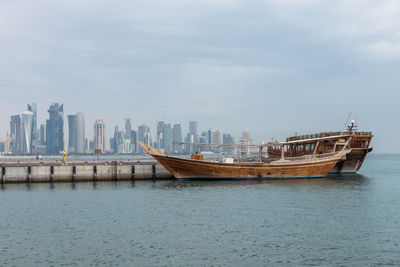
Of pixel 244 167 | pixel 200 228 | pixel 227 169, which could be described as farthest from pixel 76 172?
pixel 200 228

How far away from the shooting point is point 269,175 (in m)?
59.4

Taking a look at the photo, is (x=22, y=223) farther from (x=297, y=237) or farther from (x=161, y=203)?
(x=297, y=237)

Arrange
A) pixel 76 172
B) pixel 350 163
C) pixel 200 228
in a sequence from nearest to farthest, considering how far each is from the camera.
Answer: pixel 200 228 < pixel 76 172 < pixel 350 163

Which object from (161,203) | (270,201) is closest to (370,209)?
(270,201)

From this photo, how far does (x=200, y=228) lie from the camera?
91.5ft

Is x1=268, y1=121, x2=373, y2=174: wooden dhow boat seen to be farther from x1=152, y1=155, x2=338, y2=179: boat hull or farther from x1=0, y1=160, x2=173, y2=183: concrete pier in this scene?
x1=0, y1=160, x2=173, y2=183: concrete pier

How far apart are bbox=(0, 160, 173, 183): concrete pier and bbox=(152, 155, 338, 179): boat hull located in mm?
3918

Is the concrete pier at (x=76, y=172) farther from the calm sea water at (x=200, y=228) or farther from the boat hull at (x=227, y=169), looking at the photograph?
the calm sea water at (x=200, y=228)

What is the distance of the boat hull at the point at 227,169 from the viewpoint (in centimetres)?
5706

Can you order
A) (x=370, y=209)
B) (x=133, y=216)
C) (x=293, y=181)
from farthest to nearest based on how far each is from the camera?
(x=293, y=181)
(x=370, y=209)
(x=133, y=216)

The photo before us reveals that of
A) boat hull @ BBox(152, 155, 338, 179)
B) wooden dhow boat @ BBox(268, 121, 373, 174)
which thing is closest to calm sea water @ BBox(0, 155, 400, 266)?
boat hull @ BBox(152, 155, 338, 179)

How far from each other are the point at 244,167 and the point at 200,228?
3117 cm

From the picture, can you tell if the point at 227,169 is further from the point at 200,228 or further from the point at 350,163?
the point at 200,228

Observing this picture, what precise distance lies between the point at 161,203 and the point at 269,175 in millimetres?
25412
